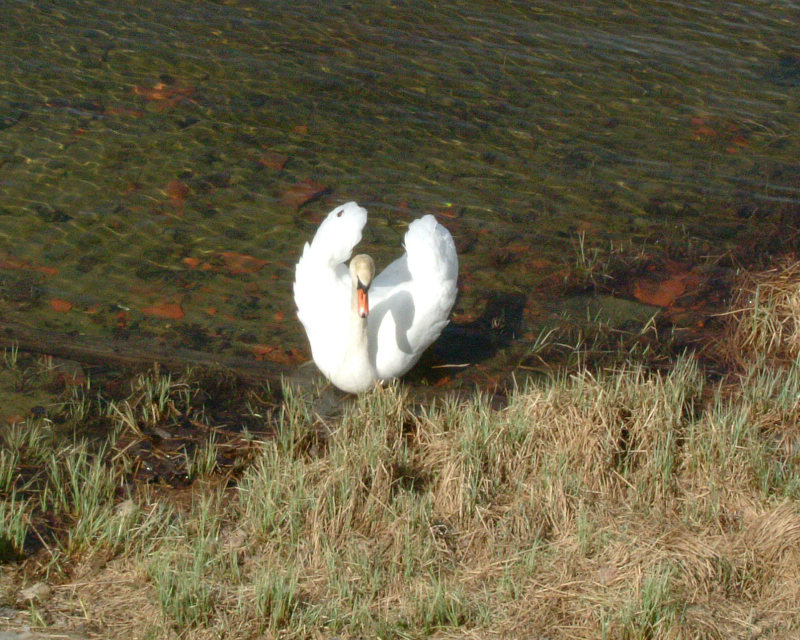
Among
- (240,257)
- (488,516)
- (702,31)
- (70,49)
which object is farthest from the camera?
(702,31)

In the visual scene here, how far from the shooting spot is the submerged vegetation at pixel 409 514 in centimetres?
379

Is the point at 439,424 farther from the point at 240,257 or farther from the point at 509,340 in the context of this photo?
the point at 240,257

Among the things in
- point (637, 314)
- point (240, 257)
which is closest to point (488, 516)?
point (637, 314)

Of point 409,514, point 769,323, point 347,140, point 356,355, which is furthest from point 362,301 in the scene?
point 347,140

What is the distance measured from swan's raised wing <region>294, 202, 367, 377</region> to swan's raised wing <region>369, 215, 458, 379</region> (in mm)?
200

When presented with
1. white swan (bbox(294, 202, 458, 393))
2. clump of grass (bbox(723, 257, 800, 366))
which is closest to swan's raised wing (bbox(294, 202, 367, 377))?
white swan (bbox(294, 202, 458, 393))

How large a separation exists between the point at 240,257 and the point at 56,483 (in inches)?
106

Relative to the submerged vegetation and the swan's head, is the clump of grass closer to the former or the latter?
the submerged vegetation

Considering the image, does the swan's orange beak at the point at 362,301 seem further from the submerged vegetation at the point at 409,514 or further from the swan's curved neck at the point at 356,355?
the submerged vegetation at the point at 409,514

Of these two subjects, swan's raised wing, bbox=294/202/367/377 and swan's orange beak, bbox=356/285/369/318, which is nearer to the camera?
swan's orange beak, bbox=356/285/369/318

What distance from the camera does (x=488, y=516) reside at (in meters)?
4.38

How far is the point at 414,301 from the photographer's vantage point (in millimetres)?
6051

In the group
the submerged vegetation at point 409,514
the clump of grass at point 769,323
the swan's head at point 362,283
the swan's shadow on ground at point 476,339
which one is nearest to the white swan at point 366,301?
the swan's head at point 362,283

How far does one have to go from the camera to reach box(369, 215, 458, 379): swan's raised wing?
587cm
